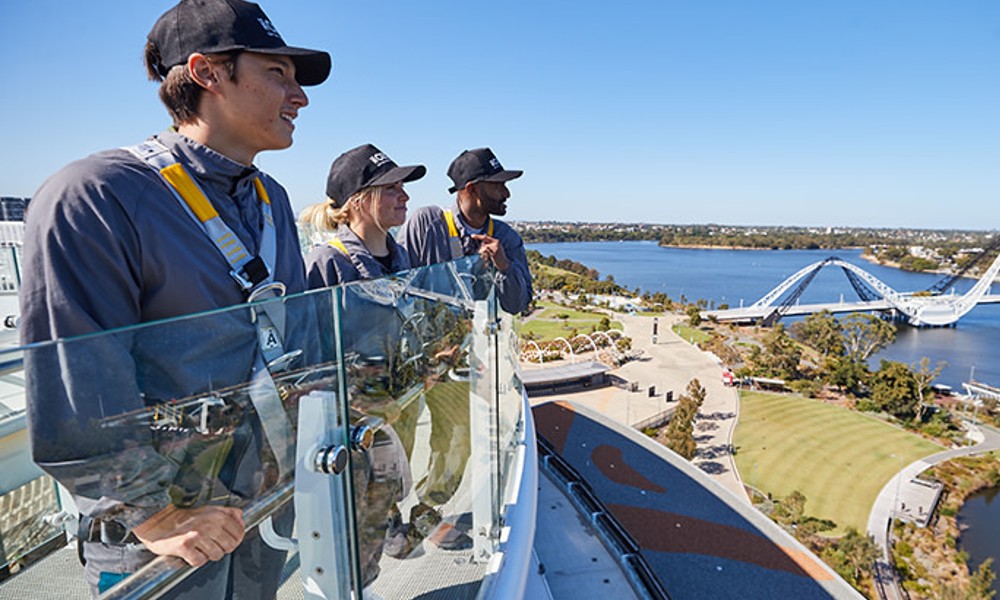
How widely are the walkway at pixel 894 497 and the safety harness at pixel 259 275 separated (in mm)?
16237

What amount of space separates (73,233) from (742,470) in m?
20.0

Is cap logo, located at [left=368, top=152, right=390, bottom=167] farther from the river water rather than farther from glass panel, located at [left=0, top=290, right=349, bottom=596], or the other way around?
the river water

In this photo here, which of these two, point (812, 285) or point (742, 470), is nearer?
point (742, 470)

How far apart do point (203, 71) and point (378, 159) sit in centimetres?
139

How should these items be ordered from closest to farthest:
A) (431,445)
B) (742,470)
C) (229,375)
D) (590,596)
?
(229,375) < (431,445) < (590,596) < (742,470)

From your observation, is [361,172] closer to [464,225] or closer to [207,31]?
[464,225]

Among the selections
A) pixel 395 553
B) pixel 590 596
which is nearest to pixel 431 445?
pixel 395 553

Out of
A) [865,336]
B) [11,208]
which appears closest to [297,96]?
[11,208]

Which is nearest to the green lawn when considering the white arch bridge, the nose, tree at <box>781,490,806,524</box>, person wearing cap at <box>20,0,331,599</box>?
the white arch bridge

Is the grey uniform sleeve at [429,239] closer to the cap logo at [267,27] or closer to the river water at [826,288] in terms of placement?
the cap logo at [267,27]

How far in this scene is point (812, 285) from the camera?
81.0 metres

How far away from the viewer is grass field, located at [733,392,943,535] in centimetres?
1634

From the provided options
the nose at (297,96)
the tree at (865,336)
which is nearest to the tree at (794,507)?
the nose at (297,96)

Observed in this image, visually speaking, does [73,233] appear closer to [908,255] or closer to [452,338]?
[452,338]
